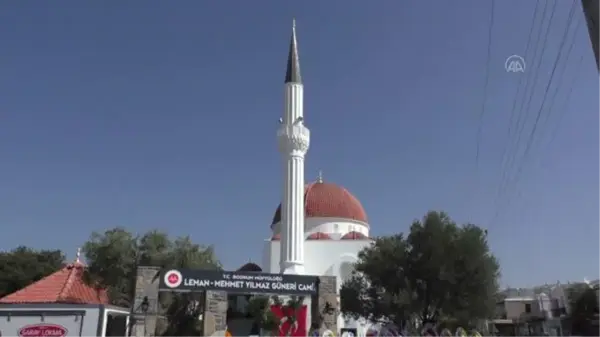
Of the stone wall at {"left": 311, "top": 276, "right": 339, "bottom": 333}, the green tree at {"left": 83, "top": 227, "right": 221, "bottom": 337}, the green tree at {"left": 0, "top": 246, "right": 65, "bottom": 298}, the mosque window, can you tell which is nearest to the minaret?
the green tree at {"left": 83, "top": 227, "right": 221, "bottom": 337}

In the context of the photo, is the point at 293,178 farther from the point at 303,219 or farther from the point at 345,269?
the point at 345,269

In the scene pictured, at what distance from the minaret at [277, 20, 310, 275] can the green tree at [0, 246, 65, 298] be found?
69.4 ft

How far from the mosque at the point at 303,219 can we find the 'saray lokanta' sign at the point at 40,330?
21.5 metres

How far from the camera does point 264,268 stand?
46.7 m

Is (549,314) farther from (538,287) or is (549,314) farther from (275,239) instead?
(275,239)

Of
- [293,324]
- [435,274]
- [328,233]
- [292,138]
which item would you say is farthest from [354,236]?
[293,324]

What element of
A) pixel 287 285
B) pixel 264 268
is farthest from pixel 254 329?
pixel 287 285

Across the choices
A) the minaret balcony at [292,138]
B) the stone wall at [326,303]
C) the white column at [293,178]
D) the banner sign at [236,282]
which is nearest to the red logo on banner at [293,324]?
the stone wall at [326,303]

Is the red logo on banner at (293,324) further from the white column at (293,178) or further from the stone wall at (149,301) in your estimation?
the white column at (293,178)

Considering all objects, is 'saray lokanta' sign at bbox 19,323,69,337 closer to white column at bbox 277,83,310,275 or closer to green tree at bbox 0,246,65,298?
white column at bbox 277,83,310,275

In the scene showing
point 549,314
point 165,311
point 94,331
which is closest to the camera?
point 94,331

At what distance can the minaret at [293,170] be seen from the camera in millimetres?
36406

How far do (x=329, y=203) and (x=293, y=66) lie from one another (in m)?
14.0

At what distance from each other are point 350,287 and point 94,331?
20258mm
